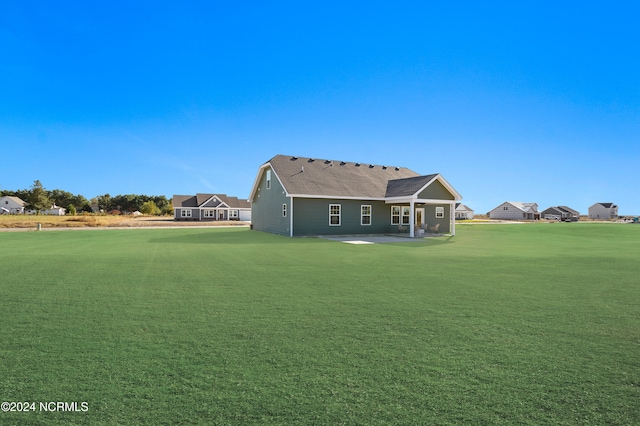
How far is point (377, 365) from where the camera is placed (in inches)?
153

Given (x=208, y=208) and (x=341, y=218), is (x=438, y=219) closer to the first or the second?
(x=341, y=218)

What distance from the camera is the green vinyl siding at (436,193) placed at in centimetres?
2446

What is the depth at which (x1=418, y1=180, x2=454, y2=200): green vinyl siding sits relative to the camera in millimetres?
24458

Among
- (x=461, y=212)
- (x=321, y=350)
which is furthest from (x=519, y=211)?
(x=321, y=350)

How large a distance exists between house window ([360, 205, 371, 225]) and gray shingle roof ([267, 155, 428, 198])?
86cm

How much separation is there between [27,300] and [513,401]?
7744mm

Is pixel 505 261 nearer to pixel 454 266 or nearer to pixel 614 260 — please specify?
pixel 454 266

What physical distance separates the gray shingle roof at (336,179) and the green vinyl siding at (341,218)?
645 millimetres

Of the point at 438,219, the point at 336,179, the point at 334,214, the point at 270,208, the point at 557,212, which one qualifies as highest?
the point at 336,179

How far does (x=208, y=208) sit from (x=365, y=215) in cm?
4316

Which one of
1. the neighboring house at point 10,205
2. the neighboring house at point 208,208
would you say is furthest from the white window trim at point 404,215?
the neighboring house at point 10,205

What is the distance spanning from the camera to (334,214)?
24.8m

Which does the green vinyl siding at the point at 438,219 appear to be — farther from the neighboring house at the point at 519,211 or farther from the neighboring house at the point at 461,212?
the neighboring house at the point at 519,211

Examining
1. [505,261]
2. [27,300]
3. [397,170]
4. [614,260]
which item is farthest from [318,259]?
[397,170]
